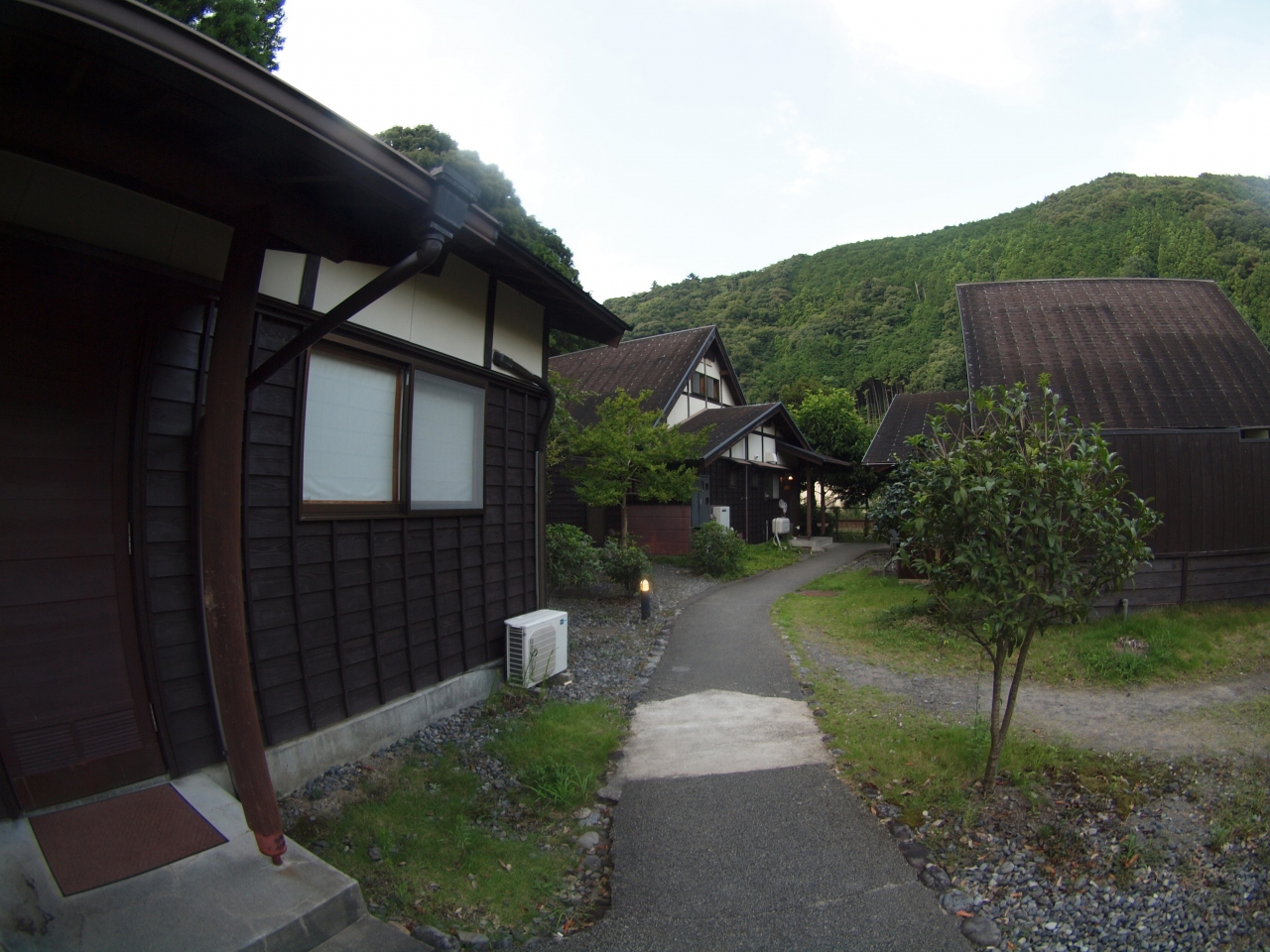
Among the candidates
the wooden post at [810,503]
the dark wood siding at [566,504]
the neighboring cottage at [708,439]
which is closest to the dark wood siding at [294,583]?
the neighboring cottage at [708,439]

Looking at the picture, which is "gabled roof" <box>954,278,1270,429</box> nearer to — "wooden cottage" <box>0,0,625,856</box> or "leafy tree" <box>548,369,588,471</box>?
"leafy tree" <box>548,369,588,471</box>

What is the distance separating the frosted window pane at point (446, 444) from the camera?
4855mm

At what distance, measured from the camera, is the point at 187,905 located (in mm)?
2361

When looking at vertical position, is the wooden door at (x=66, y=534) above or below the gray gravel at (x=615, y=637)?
above

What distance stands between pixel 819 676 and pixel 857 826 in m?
3.18

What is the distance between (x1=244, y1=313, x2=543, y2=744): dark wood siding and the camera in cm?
367

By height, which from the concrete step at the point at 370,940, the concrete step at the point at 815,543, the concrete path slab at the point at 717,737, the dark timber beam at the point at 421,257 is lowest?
the concrete path slab at the point at 717,737

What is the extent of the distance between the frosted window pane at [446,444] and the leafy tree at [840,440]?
20253 millimetres

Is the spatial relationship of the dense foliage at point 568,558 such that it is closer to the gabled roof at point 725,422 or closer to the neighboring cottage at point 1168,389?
the gabled roof at point 725,422

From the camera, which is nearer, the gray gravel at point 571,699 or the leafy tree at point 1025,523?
the gray gravel at point 571,699

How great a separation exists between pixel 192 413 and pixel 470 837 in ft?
8.28

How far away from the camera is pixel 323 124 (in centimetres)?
236

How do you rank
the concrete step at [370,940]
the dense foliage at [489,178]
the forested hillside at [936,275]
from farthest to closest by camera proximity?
the forested hillside at [936,275] < the dense foliage at [489,178] < the concrete step at [370,940]

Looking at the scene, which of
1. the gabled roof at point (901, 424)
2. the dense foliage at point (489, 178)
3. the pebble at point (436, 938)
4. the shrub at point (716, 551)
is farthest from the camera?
the dense foliage at point (489, 178)
